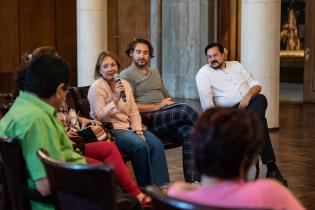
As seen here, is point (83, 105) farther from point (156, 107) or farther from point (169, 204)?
point (169, 204)

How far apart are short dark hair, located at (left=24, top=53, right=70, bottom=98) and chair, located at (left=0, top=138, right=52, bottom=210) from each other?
1.01 feet

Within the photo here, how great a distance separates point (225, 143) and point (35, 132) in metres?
1.13

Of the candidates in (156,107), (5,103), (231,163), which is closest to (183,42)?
(156,107)

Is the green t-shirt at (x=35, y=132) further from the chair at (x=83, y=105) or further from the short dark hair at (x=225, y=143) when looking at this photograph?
the chair at (x=83, y=105)

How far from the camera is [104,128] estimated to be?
197 inches

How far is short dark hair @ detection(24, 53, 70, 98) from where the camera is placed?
3082mm

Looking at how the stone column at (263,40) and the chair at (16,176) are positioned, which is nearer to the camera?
the chair at (16,176)

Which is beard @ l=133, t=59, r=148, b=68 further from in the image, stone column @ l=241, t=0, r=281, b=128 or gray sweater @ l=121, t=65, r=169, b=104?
stone column @ l=241, t=0, r=281, b=128

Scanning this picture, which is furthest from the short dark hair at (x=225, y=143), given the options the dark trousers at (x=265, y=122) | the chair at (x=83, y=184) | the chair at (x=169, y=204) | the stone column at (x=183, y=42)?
the stone column at (x=183, y=42)

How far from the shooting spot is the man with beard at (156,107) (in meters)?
5.63

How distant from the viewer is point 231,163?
203cm

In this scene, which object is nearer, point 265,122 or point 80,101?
point 80,101

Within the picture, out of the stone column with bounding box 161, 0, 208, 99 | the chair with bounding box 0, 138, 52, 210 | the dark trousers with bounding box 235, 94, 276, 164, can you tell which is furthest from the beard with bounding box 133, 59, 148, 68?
the stone column with bounding box 161, 0, 208, 99

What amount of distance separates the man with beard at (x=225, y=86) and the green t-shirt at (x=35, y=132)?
3274mm
